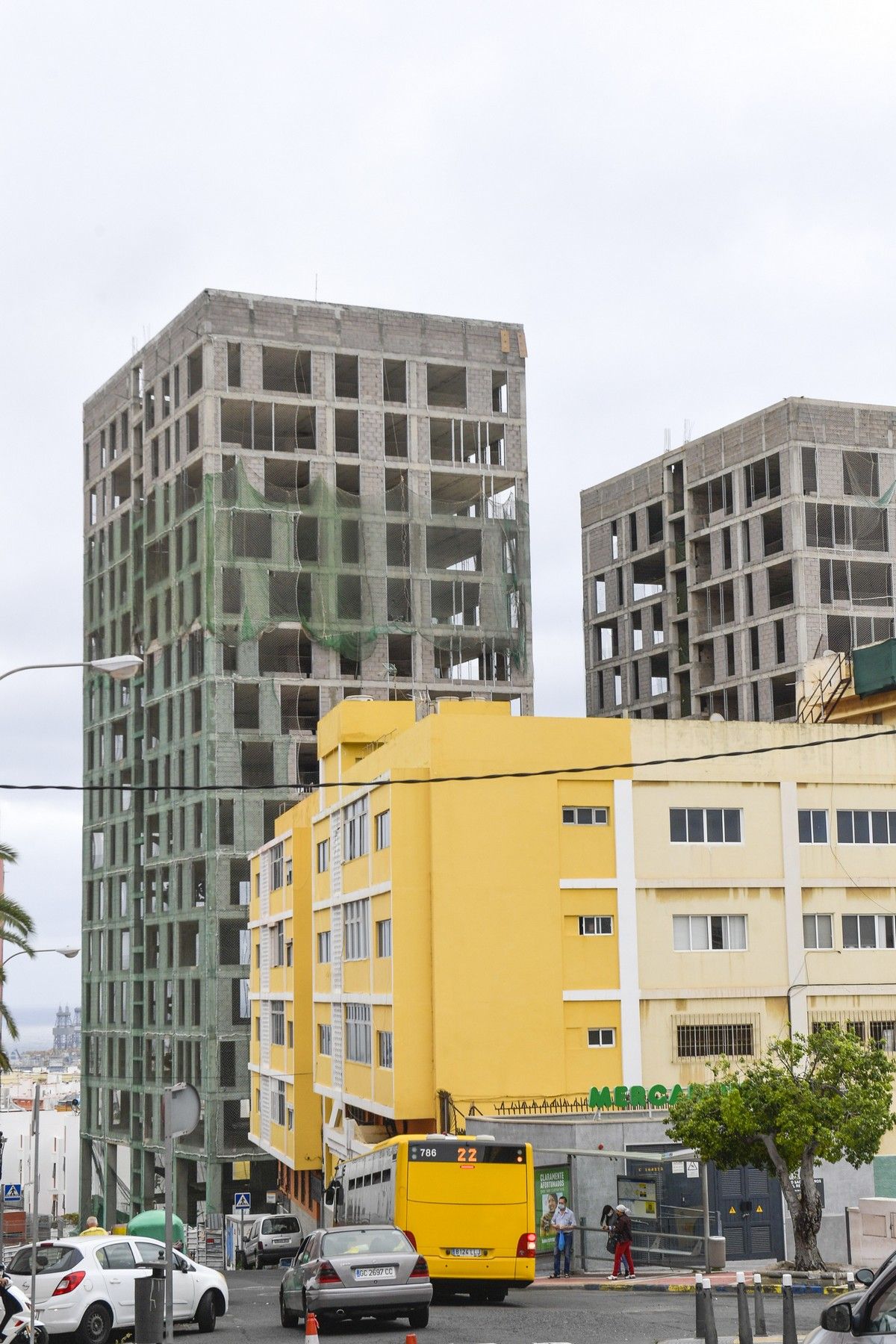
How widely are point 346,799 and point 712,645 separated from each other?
48.2 m

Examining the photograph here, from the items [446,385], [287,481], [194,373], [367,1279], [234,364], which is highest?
[446,385]

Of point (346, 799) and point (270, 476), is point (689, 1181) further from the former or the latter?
point (270, 476)

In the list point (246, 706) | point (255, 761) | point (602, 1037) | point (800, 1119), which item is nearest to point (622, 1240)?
point (800, 1119)

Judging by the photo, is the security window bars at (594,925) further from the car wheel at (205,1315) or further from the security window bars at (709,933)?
the car wheel at (205,1315)

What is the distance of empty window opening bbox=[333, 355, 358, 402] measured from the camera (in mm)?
92125

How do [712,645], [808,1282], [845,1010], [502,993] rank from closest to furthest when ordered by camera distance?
1. [808,1282]
2. [502,993]
3. [845,1010]
4. [712,645]

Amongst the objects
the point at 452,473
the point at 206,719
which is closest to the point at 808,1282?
the point at 206,719

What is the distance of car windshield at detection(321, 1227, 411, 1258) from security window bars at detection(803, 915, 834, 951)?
2654 cm

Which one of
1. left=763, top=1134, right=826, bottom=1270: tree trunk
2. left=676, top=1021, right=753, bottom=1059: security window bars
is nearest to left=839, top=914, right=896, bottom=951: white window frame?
left=676, top=1021, right=753, bottom=1059: security window bars

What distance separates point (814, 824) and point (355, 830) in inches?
531

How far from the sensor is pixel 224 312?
89.3 metres

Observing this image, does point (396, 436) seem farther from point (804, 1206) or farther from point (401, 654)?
point (804, 1206)

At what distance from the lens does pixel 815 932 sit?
161ft

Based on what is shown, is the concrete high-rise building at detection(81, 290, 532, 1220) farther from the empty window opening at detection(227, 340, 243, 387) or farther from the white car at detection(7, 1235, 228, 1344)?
the white car at detection(7, 1235, 228, 1344)
